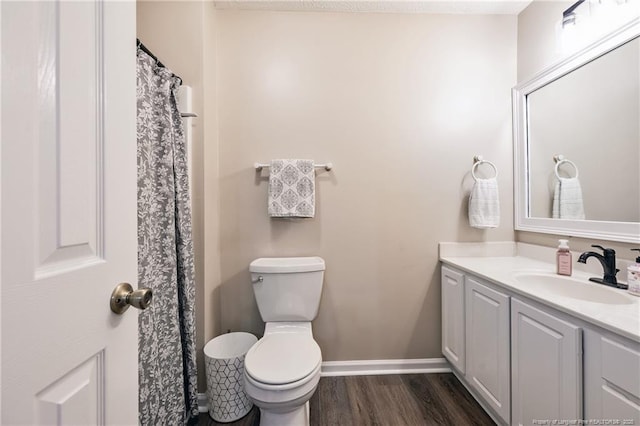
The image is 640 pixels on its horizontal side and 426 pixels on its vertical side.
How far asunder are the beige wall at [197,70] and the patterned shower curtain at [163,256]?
0.54 feet

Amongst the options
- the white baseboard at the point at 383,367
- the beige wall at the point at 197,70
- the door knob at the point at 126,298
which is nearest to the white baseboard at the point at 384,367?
the white baseboard at the point at 383,367

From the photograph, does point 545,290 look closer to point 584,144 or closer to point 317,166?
point 584,144

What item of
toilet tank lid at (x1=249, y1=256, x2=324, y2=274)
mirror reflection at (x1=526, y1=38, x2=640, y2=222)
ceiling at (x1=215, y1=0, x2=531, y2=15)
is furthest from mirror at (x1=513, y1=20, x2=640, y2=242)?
toilet tank lid at (x1=249, y1=256, x2=324, y2=274)

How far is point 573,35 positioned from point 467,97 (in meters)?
0.55

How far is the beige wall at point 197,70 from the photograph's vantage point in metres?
1.48

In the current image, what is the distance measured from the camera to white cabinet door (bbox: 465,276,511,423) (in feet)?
3.98

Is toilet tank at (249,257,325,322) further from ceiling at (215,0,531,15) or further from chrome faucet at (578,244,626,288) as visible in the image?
ceiling at (215,0,531,15)

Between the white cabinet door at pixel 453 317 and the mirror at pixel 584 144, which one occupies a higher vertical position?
the mirror at pixel 584 144

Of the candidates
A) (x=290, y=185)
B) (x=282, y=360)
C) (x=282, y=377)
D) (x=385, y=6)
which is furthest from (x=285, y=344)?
(x=385, y=6)

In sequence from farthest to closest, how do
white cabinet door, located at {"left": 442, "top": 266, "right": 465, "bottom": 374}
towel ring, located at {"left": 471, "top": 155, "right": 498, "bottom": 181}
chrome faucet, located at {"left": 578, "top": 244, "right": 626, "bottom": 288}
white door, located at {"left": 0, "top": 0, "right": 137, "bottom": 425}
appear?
towel ring, located at {"left": 471, "top": 155, "right": 498, "bottom": 181}, white cabinet door, located at {"left": 442, "top": 266, "right": 465, "bottom": 374}, chrome faucet, located at {"left": 578, "top": 244, "right": 626, "bottom": 288}, white door, located at {"left": 0, "top": 0, "right": 137, "bottom": 425}

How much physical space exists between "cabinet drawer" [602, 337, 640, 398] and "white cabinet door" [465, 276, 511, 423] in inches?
15.0

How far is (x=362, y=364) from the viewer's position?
1784 mm

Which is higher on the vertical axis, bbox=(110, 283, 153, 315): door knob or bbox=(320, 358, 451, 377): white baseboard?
bbox=(110, 283, 153, 315): door knob

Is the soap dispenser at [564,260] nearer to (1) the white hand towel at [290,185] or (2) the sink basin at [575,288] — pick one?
(2) the sink basin at [575,288]
